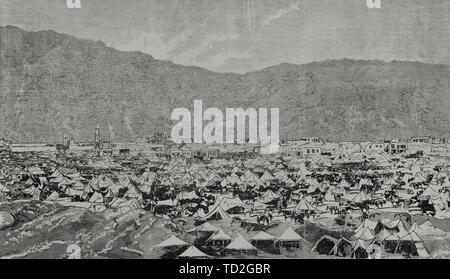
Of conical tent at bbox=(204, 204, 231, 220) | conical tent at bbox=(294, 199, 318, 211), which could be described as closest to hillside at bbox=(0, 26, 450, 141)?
conical tent at bbox=(294, 199, 318, 211)

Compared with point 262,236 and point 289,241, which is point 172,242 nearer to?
point 262,236

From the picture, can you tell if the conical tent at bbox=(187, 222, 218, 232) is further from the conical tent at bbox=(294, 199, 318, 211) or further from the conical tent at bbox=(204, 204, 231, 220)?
the conical tent at bbox=(294, 199, 318, 211)


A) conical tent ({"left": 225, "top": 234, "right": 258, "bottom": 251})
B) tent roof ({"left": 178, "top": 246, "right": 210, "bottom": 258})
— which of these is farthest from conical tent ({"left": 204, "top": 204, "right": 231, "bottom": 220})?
tent roof ({"left": 178, "top": 246, "right": 210, "bottom": 258})

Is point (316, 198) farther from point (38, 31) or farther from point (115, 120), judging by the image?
point (38, 31)

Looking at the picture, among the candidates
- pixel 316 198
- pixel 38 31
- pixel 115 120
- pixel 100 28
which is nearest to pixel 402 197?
pixel 316 198

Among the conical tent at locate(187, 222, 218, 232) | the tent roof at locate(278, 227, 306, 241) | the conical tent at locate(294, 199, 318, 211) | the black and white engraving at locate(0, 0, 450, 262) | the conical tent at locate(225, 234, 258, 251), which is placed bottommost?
the conical tent at locate(225, 234, 258, 251)

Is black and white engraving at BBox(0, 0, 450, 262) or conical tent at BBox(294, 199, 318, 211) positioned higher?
black and white engraving at BBox(0, 0, 450, 262)

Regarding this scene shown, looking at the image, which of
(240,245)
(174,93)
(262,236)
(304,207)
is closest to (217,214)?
(240,245)

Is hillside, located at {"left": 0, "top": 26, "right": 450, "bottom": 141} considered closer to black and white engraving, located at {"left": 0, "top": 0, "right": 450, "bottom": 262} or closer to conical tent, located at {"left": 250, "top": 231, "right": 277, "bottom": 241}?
black and white engraving, located at {"left": 0, "top": 0, "right": 450, "bottom": 262}
